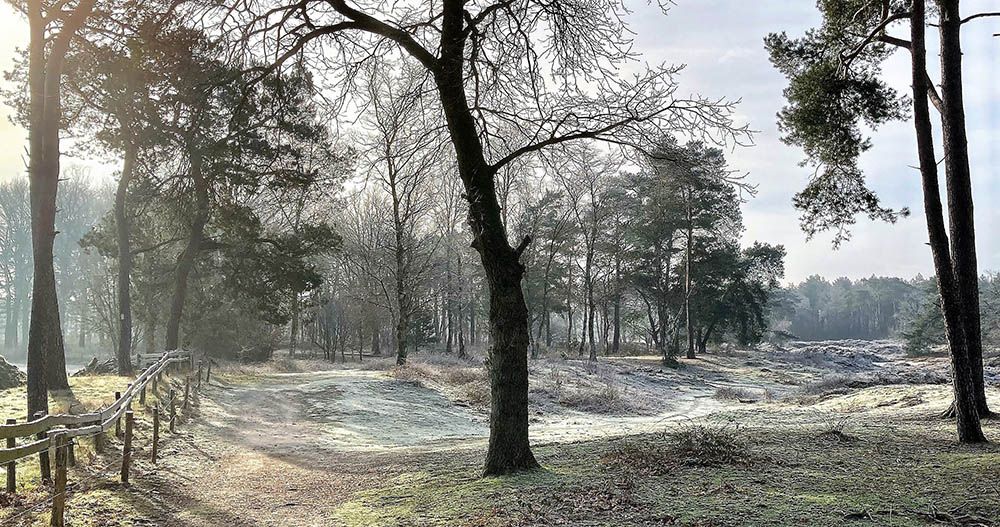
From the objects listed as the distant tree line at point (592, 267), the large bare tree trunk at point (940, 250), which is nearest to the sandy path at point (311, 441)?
the large bare tree trunk at point (940, 250)

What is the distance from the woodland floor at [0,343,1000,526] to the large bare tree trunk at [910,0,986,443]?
46 centimetres

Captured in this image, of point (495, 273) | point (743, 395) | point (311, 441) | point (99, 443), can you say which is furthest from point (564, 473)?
point (743, 395)

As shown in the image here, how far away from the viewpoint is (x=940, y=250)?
8.81 meters

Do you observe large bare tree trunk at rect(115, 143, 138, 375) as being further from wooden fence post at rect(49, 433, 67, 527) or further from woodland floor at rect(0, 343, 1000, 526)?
wooden fence post at rect(49, 433, 67, 527)

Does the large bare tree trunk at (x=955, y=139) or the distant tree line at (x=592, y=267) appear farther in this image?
the distant tree line at (x=592, y=267)

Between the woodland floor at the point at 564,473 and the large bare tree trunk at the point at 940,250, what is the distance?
46 centimetres

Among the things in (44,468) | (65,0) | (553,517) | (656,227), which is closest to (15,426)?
(44,468)

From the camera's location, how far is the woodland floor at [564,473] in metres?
5.55

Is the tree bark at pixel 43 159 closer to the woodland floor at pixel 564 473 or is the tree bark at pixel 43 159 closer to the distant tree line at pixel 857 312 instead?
the woodland floor at pixel 564 473

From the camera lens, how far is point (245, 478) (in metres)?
9.76

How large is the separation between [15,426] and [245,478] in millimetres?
4030

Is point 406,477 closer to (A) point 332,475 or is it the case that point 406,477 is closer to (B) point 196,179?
(A) point 332,475

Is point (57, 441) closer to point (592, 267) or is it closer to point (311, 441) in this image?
point (311, 441)

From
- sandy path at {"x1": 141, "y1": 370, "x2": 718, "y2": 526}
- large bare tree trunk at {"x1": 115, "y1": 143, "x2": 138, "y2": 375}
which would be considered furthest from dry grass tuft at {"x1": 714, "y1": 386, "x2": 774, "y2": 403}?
large bare tree trunk at {"x1": 115, "y1": 143, "x2": 138, "y2": 375}
